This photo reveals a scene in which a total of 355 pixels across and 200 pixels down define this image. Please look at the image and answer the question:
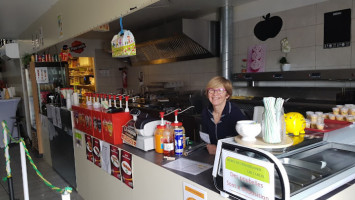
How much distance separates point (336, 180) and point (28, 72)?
6.82 meters

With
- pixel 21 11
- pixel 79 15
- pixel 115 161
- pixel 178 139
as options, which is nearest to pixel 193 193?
pixel 178 139

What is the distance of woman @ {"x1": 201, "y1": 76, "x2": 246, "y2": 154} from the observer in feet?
8.07

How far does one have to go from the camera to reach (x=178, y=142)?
7.05 ft

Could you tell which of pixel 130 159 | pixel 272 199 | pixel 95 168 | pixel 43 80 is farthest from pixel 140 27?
pixel 272 199

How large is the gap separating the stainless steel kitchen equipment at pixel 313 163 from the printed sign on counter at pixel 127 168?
1188 mm

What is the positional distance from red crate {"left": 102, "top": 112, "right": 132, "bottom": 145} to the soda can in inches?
32.6

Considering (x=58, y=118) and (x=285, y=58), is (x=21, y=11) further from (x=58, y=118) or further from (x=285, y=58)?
(x=285, y=58)

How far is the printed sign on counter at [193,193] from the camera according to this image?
1.57 metres

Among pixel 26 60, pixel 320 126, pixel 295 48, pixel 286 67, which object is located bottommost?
pixel 320 126

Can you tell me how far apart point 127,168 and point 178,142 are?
25.4 inches

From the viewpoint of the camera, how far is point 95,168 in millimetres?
3176

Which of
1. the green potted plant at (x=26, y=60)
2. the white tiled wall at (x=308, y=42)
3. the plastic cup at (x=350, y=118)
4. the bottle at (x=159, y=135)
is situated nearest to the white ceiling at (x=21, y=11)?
the green potted plant at (x=26, y=60)

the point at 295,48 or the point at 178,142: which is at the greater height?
the point at 295,48

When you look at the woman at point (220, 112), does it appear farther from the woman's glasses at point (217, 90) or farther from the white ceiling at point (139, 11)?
the white ceiling at point (139, 11)
